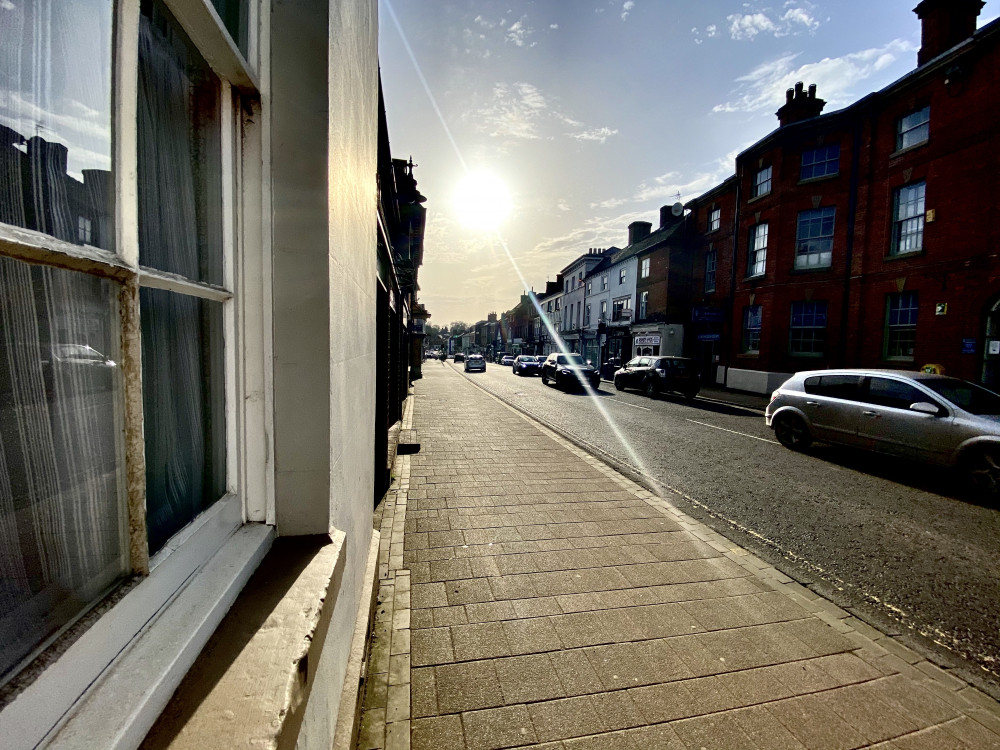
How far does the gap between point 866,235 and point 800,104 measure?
6.66m

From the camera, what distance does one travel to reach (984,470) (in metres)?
5.68

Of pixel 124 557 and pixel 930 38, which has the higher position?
pixel 930 38

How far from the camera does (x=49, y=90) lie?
67cm

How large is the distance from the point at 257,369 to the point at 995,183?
61.9 ft

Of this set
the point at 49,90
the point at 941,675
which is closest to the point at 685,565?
the point at 941,675

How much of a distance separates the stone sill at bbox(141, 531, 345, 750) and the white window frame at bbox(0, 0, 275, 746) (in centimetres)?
4

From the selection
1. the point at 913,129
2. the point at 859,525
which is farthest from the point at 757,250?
the point at 859,525

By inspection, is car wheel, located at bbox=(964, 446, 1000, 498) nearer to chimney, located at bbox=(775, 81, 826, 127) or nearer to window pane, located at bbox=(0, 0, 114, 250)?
window pane, located at bbox=(0, 0, 114, 250)

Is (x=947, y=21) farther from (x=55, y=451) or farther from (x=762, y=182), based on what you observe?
(x=55, y=451)

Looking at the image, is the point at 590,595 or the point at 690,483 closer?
the point at 590,595

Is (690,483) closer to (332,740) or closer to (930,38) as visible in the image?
(332,740)

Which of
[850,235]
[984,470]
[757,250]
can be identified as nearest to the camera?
[984,470]

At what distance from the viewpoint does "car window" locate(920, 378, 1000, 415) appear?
6131 mm

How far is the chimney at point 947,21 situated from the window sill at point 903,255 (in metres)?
6.07
